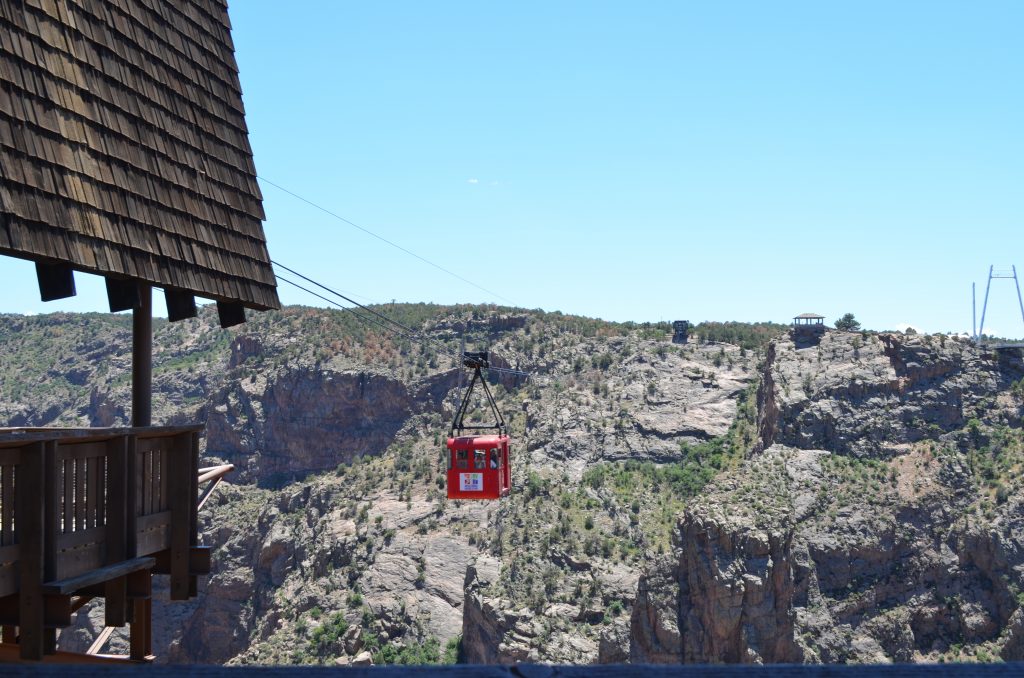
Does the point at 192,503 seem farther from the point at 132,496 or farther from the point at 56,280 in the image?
the point at 56,280

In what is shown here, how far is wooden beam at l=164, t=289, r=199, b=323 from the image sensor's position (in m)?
8.90

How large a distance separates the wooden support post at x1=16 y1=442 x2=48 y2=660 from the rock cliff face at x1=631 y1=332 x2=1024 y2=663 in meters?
35.0

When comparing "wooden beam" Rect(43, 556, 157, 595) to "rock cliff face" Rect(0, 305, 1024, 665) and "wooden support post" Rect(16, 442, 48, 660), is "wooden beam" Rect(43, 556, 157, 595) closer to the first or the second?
"wooden support post" Rect(16, 442, 48, 660)

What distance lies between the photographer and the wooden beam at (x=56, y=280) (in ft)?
24.1

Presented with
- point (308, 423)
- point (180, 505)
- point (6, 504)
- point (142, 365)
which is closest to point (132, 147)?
point (142, 365)

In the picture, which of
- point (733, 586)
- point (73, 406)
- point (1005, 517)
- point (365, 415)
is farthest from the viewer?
point (73, 406)

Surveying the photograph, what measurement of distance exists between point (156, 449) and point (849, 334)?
53403mm

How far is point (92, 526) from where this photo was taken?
7.41m

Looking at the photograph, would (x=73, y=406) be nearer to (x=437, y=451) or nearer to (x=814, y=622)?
(x=437, y=451)

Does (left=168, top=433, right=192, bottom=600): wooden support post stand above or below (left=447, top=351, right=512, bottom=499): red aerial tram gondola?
above

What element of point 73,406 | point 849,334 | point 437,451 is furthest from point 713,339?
point 73,406

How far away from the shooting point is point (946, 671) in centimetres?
296

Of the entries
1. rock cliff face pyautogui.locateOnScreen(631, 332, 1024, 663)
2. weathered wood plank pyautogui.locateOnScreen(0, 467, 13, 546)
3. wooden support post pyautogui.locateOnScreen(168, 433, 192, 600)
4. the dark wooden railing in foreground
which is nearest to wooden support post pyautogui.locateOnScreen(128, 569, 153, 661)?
the dark wooden railing in foreground

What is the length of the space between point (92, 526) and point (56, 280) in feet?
5.72
